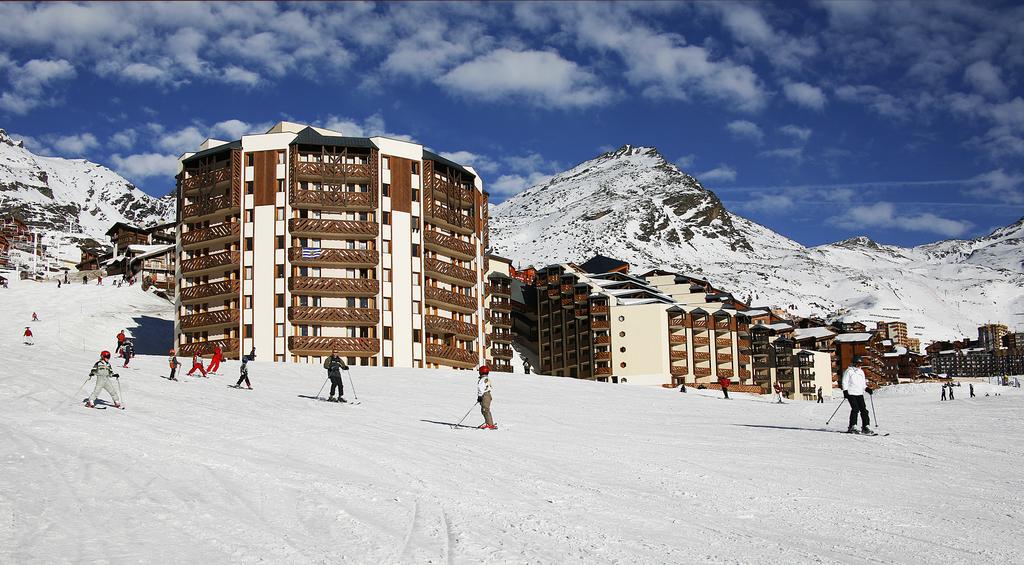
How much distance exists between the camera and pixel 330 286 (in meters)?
70.1

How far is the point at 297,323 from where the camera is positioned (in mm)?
69562

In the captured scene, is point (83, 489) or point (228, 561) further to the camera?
point (83, 489)

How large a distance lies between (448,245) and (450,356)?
29.4ft

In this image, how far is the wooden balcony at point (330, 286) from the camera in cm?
7006

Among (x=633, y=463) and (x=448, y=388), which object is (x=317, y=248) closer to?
(x=448, y=388)

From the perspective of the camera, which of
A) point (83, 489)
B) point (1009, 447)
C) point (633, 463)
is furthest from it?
point (1009, 447)

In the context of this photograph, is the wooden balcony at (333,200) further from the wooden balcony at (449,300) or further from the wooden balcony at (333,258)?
the wooden balcony at (449,300)

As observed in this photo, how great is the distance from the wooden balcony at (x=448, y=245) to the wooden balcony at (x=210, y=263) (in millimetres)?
14286

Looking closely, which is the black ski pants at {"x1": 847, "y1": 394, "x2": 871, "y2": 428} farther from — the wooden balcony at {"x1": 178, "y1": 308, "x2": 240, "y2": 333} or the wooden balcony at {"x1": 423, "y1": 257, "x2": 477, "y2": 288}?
the wooden balcony at {"x1": 178, "y1": 308, "x2": 240, "y2": 333}

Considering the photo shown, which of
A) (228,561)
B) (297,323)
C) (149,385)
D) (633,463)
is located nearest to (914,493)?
(633,463)

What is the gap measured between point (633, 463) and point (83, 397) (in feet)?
50.5

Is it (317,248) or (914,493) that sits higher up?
(317,248)

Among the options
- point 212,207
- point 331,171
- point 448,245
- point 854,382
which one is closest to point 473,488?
point 854,382

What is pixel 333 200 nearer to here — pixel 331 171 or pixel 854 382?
pixel 331 171
